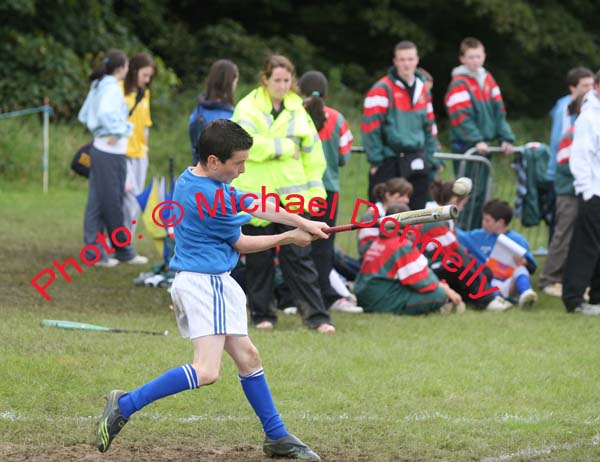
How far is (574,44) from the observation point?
1035 inches

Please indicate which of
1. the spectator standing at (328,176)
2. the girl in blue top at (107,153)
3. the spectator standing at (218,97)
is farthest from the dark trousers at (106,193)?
the spectator standing at (328,176)

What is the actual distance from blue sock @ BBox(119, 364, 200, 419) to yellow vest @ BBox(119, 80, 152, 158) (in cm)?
690

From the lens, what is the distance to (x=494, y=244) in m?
11.6

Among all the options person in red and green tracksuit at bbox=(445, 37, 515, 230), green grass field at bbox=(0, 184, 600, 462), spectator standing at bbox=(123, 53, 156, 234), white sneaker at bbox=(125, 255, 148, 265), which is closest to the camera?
green grass field at bbox=(0, 184, 600, 462)

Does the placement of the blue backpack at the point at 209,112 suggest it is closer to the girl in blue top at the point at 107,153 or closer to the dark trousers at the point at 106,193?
the girl in blue top at the point at 107,153

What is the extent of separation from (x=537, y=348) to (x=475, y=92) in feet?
13.7

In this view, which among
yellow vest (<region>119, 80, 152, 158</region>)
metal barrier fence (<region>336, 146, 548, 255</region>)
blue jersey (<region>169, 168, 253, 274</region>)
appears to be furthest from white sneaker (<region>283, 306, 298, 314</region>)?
blue jersey (<region>169, 168, 253, 274</region>)

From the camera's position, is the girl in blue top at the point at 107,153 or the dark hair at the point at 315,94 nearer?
the dark hair at the point at 315,94

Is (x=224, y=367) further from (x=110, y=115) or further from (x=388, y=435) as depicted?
(x=110, y=115)

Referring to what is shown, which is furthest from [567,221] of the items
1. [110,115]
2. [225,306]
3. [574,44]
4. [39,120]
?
[574,44]

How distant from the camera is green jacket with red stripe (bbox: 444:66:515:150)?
42.2 ft

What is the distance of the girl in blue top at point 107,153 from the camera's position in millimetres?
12289

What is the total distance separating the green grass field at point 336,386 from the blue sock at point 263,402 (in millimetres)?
196

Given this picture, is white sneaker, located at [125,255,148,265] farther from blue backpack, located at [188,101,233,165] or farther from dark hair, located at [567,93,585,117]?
dark hair, located at [567,93,585,117]
